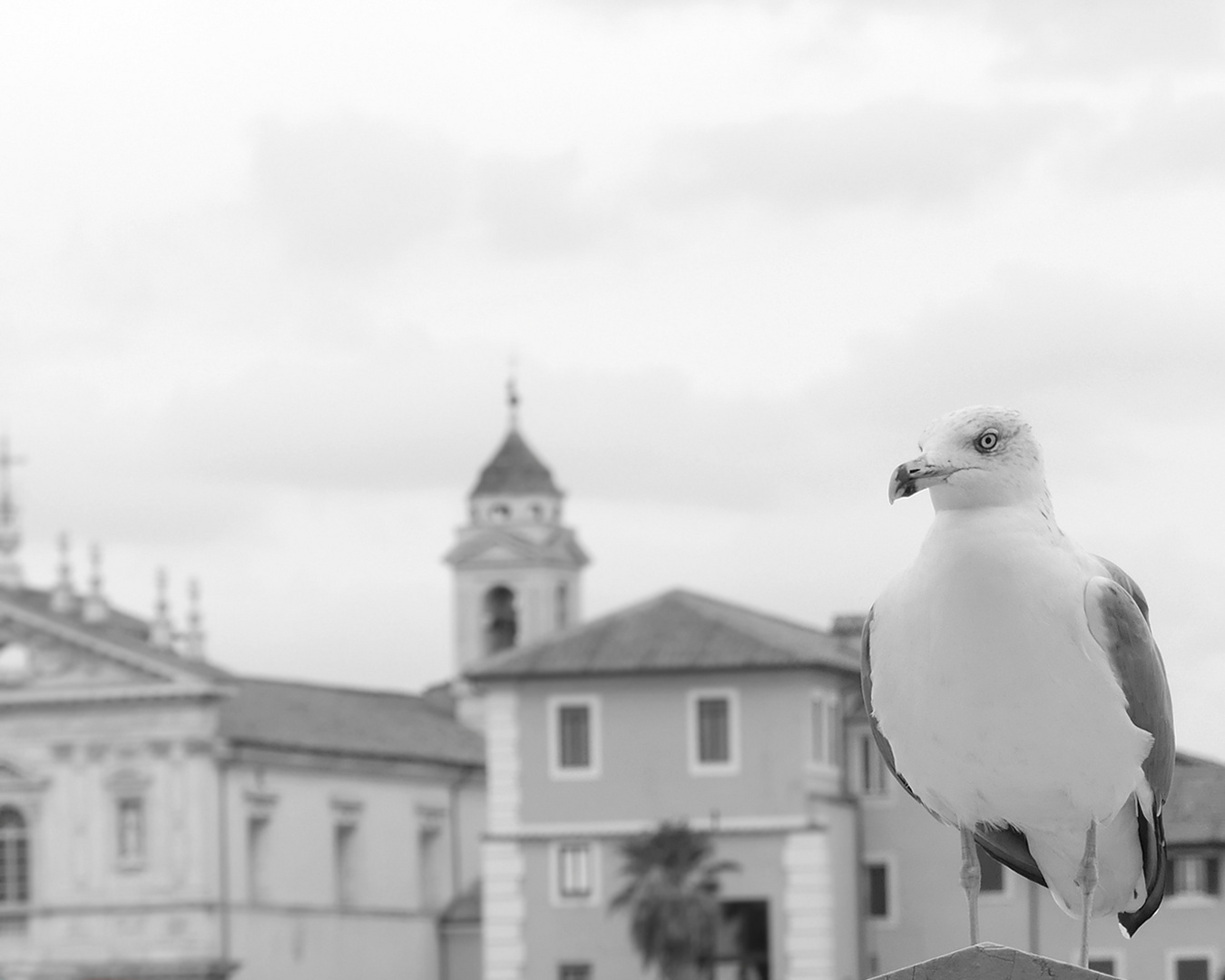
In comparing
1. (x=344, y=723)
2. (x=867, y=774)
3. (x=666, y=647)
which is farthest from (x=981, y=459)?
(x=344, y=723)

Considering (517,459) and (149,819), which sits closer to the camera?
(149,819)

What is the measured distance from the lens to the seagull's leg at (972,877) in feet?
20.1

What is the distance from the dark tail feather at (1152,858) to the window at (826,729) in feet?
178

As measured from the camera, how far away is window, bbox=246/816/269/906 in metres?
69.8

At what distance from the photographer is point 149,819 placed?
228 feet

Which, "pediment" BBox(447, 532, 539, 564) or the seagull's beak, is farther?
"pediment" BBox(447, 532, 539, 564)

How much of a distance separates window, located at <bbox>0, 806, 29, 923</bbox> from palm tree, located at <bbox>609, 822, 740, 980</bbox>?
16882 millimetres

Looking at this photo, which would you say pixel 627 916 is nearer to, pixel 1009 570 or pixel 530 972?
pixel 530 972

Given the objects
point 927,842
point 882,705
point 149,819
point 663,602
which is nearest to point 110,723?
point 149,819

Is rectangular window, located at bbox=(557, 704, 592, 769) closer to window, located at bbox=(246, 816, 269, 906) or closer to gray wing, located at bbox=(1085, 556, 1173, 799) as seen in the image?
window, located at bbox=(246, 816, 269, 906)

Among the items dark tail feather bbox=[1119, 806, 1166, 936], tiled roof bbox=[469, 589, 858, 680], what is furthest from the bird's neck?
tiled roof bbox=[469, 589, 858, 680]

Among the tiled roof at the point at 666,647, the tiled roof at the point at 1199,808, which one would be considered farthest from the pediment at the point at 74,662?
the tiled roof at the point at 1199,808

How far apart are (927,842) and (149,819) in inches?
762

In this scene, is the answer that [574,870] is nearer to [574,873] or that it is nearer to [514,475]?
[574,873]
